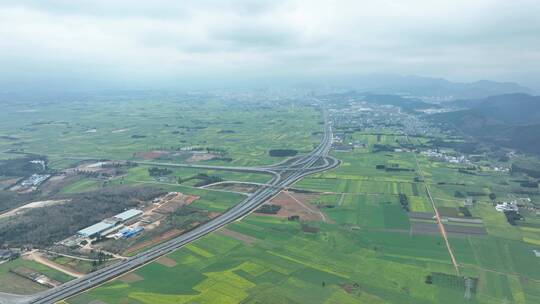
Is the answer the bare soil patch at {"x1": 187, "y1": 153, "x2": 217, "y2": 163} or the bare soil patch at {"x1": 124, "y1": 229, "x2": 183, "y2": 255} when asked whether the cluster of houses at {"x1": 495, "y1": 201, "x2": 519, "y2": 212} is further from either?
the bare soil patch at {"x1": 187, "y1": 153, "x2": 217, "y2": 163}

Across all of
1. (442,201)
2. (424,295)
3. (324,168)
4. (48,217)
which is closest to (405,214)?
(442,201)

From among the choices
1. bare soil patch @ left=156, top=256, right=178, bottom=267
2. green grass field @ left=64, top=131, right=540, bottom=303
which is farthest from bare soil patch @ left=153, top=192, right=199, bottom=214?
bare soil patch @ left=156, top=256, right=178, bottom=267

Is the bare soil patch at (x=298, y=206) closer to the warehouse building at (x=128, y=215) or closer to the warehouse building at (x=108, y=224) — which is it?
the warehouse building at (x=128, y=215)

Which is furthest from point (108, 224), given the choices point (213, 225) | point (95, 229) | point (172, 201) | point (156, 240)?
point (213, 225)

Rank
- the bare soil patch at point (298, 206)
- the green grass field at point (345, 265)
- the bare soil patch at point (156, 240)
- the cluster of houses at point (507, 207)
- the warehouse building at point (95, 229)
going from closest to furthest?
1. the green grass field at point (345, 265)
2. the bare soil patch at point (156, 240)
3. the warehouse building at point (95, 229)
4. the bare soil patch at point (298, 206)
5. the cluster of houses at point (507, 207)

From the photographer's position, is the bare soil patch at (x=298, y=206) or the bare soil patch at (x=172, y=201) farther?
the bare soil patch at (x=172, y=201)

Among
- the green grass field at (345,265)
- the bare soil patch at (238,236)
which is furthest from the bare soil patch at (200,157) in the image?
the bare soil patch at (238,236)
